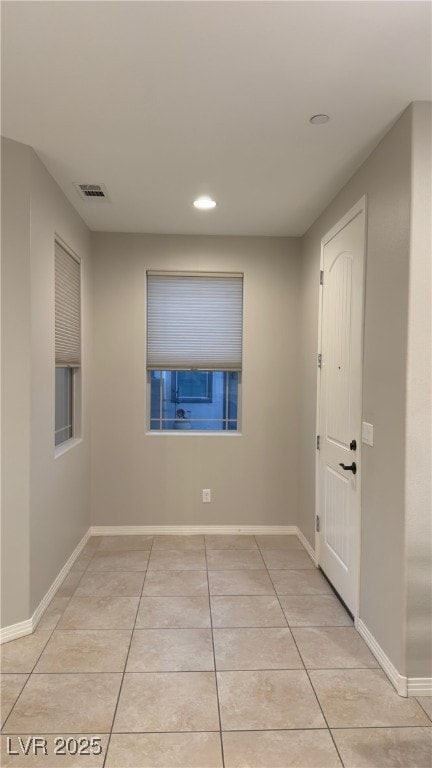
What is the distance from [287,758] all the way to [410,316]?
1.83 metres

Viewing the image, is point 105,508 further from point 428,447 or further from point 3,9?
point 3,9

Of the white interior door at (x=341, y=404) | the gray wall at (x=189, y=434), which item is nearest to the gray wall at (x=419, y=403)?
the white interior door at (x=341, y=404)

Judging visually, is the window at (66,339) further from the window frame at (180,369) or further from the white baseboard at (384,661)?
the white baseboard at (384,661)

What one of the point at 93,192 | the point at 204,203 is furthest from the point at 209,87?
the point at 93,192

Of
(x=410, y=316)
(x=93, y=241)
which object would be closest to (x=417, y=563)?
(x=410, y=316)

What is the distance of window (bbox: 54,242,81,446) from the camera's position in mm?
2971

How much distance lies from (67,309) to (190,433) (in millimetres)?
1529

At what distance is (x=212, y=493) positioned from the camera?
396 centimetres

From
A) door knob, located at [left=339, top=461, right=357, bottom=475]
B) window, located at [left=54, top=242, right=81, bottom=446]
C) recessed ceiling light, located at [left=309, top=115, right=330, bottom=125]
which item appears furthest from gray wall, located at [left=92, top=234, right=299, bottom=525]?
recessed ceiling light, located at [left=309, top=115, right=330, bottom=125]

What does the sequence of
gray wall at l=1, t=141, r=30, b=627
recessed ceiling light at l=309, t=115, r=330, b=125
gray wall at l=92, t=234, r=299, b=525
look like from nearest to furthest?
recessed ceiling light at l=309, t=115, r=330, b=125, gray wall at l=1, t=141, r=30, b=627, gray wall at l=92, t=234, r=299, b=525

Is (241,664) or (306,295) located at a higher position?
(306,295)

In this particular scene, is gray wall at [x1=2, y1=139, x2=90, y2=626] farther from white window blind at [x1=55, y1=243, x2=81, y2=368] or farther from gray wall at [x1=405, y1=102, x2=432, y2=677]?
gray wall at [x1=405, y1=102, x2=432, y2=677]

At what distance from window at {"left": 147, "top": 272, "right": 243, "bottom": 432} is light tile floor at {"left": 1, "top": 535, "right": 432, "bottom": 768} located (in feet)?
5.26

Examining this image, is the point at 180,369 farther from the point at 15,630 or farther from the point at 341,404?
the point at 15,630
